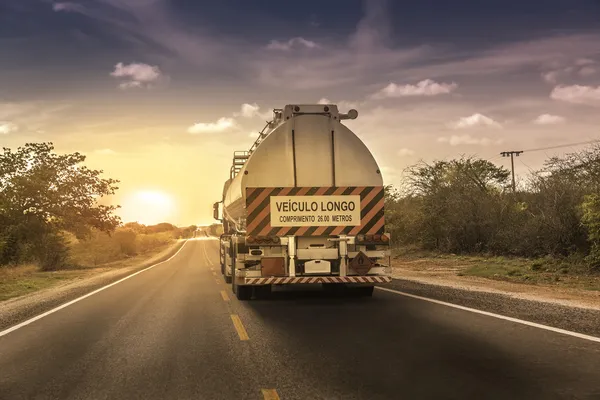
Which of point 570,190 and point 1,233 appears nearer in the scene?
point 570,190

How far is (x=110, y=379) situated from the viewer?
575 cm

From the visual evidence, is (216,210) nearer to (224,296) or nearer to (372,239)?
(224,296)

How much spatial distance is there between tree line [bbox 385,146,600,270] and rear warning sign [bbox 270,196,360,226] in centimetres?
963

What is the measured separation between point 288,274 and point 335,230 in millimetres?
1345

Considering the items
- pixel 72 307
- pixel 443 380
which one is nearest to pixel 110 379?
pixel 443 380

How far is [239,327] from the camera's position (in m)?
8.77

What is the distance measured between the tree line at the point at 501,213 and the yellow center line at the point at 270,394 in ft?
49.0

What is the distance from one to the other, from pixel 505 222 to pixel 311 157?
16.1 meters

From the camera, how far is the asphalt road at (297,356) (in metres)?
5.21

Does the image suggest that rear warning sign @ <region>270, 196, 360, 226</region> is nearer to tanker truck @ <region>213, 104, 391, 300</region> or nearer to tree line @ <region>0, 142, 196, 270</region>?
tanker truck @ <region>213, 104, 391, 300</region>

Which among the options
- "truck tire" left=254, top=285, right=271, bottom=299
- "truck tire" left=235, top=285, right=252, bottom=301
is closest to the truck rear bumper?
"truck tire" left=235, top=285, right=252, bottom=301

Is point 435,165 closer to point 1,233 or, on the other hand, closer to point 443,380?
point 1,233

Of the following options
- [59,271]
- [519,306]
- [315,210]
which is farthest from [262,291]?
[59,271]

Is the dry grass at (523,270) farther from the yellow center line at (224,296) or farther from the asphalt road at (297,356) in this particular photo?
the yellow center line at (224,296)
